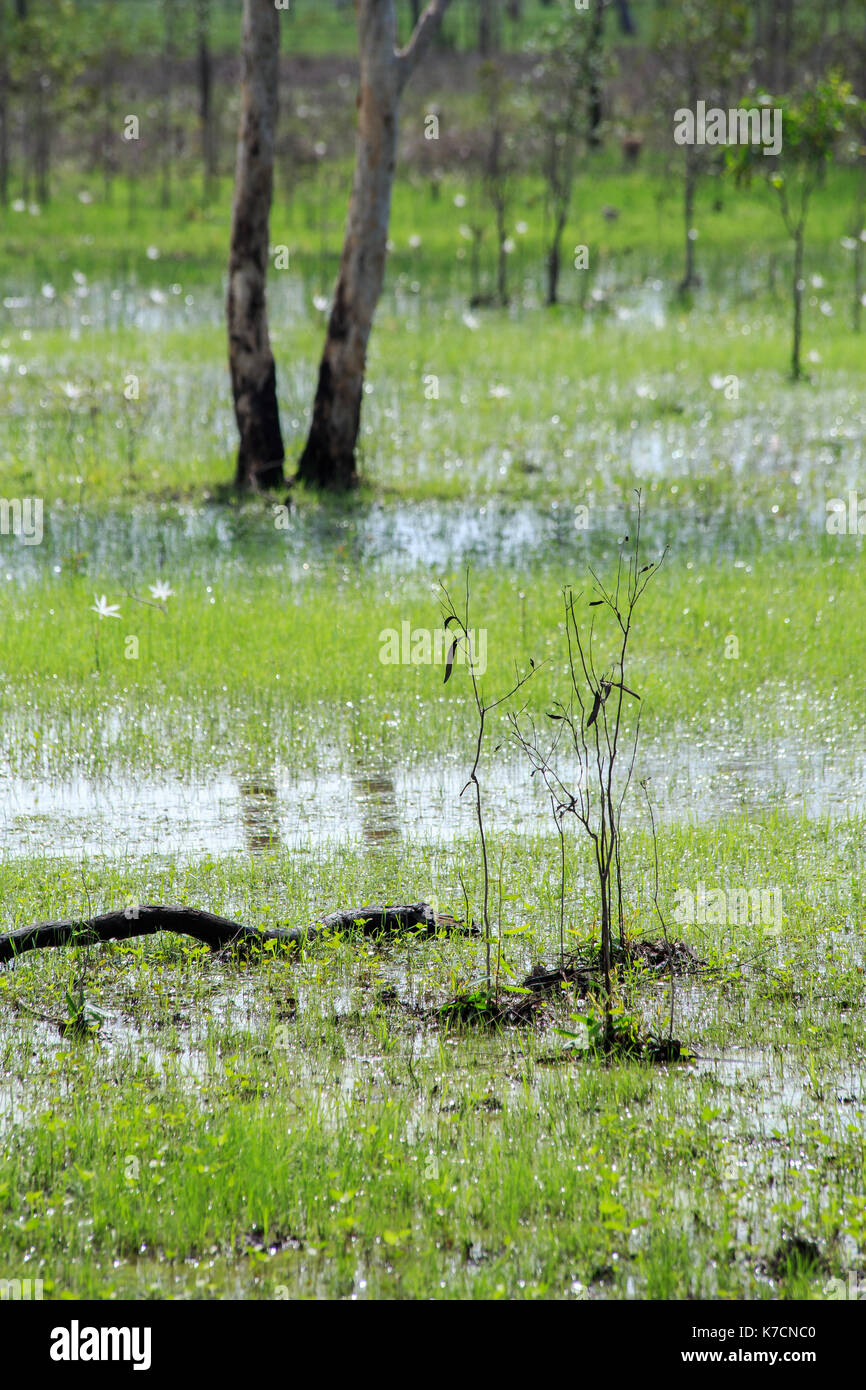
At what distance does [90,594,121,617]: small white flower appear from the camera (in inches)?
430

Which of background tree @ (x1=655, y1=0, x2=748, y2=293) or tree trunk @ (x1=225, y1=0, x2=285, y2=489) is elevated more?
background tree @ (x1=655, y1=0, x2=748, y2=293)

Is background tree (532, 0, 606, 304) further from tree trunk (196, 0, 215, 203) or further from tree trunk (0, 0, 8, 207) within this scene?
tree trunk (0, 0, 8, 207)

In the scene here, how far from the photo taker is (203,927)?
606 cm

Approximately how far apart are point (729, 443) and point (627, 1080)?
49.4 feet

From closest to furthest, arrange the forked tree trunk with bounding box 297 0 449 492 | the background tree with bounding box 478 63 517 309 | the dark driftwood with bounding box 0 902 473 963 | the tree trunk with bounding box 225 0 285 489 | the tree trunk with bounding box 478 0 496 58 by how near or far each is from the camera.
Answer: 1. the dark driftwood with bounding box 0 902 473 963
2. the forked tree trunk with bounding box 297 0 449 492
3. the tree trunk with bounding box 225 0 285 489
4. the background tree with bounding box 478 63 517 309
5. the tree trunk with bounding box 478 0 496 58

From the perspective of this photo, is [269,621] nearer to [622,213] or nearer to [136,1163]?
[136,1163]

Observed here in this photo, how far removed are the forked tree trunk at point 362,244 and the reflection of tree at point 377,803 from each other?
8030mm

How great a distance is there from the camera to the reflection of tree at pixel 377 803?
25.5 feet

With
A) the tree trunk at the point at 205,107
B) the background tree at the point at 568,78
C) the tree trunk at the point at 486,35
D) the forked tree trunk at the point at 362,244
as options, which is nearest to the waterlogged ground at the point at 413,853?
the forked tree trunk at the point at 362,244

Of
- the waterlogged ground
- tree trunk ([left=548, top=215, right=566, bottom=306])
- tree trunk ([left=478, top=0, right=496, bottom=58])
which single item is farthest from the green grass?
tree trunk ([left=478, top=0, right=496, bottom=58])

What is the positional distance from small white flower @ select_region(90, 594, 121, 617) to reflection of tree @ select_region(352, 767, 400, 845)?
2.97 metres

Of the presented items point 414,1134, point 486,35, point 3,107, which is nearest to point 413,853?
point 414,1134

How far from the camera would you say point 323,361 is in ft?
52.9

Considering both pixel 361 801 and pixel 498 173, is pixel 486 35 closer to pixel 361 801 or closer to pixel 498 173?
pixel 498 173
